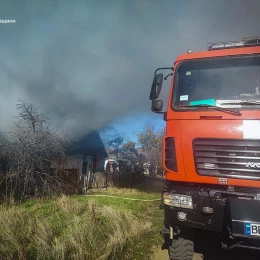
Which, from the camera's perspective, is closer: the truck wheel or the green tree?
the truck wheel

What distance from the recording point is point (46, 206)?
291 inches

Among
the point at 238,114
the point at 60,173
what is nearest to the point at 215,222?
the point at 238,114

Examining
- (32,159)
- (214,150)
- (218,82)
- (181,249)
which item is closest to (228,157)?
(214,150)

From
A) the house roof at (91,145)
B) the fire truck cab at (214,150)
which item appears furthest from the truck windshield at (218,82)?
the house roof at (91,145)

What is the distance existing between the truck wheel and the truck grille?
1.32 meters

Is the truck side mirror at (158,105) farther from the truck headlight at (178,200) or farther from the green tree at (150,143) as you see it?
the green tree at (150,143)

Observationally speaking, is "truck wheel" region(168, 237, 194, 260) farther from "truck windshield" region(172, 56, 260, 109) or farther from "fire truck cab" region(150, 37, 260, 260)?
"truck windshield" region(172, 56, 260, 109)

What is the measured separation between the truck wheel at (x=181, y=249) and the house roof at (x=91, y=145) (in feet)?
56.9

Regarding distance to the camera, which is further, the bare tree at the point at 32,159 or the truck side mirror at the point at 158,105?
the bare tree at the point at 32,159

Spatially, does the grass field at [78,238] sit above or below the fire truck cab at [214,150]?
below

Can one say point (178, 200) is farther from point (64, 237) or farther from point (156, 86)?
point (64, 237)

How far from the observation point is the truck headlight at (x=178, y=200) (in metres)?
2.97

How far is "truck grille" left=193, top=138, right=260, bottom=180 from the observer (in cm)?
283

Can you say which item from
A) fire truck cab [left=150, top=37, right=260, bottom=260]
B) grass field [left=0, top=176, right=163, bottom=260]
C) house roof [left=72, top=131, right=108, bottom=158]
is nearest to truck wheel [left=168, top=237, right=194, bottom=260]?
fire truck cab [left=150, top=37, right=260, bottom=260]
